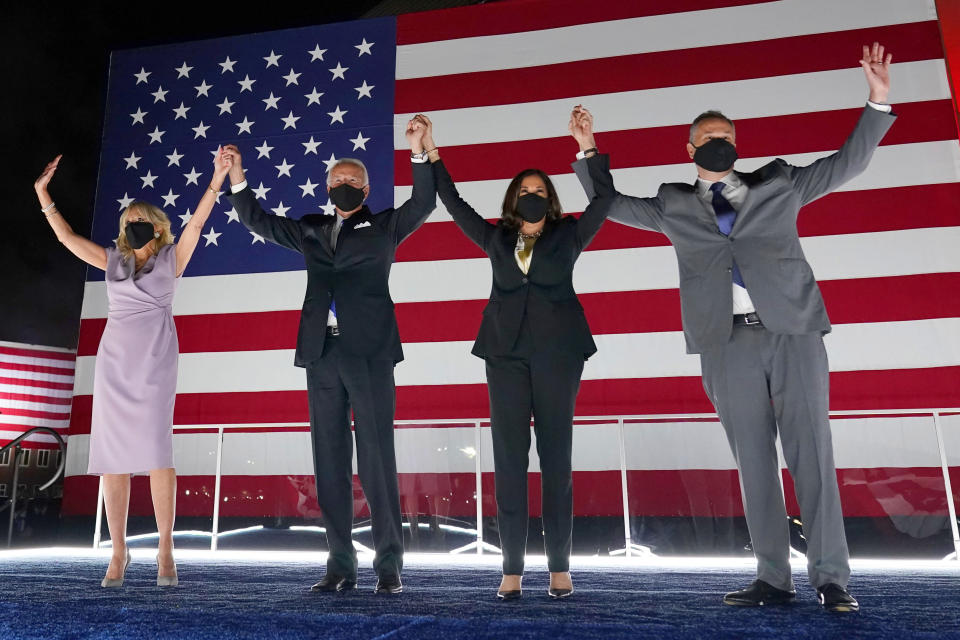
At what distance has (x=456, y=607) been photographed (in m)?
1.46

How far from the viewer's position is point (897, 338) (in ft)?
12.3

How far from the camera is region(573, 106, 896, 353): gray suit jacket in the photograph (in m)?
1.62

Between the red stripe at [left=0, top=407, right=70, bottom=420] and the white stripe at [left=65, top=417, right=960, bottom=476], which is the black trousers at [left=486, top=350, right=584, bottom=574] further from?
the red stripe at [left=0, top=407, right=70, bottom=420]

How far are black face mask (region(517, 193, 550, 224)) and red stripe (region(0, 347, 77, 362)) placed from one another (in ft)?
36.7

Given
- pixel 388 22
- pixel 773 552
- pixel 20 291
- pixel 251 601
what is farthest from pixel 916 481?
pixel 20 291

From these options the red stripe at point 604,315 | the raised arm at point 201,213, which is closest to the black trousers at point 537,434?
the raised arm at point 201,213

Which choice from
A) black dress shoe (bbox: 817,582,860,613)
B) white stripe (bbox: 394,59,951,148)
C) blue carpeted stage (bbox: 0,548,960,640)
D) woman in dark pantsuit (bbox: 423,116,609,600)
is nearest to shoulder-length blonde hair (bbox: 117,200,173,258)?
blue carpeted stage (bbox: 0,548,960,640)

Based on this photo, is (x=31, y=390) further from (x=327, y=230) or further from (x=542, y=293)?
(x=542, y=293)

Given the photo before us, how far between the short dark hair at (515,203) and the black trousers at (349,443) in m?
0.51

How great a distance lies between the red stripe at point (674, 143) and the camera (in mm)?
3951

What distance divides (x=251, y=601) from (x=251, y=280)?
3.15 metres

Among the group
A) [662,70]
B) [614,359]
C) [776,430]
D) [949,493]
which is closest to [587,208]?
[776,430]

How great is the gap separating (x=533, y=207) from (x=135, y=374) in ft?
4.07

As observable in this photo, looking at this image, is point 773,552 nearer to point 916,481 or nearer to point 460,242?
point 916,481
